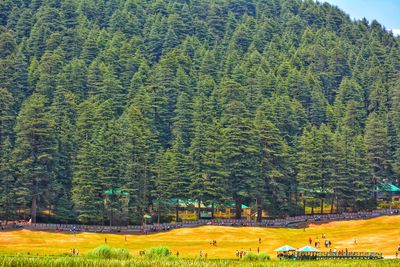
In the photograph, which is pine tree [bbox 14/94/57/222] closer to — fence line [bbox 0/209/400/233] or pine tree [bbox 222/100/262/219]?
fence line [bbox 0/209/400/233]

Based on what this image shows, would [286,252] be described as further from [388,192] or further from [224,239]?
[388,192]

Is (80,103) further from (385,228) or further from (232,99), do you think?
(385,228)

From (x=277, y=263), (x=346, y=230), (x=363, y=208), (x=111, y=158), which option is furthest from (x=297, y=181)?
(x=277, y=263)

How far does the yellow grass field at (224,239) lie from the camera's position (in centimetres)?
9106

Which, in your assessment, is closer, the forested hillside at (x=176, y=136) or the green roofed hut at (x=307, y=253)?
the green roofed hut at (x=307, y=253)

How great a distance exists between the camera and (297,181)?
13238cm

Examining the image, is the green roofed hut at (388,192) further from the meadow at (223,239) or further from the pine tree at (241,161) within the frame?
the pine tree at (241,161)

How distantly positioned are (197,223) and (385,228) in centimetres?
3161

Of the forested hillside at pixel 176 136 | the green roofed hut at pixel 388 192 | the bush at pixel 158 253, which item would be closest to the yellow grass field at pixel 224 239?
the forested hillside at pixel 176 136

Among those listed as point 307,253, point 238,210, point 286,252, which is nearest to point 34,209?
point 238,210

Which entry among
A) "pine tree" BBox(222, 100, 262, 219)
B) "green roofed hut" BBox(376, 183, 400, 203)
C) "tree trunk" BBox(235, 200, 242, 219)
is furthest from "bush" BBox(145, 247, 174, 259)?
"green roofed hut" BBox(376, 183, 400, 203)

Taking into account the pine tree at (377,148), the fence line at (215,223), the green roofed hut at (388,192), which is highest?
the pine tree at (377,148)

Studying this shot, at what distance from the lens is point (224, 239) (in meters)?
103

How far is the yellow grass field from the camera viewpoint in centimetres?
9106
